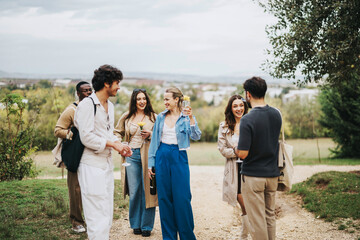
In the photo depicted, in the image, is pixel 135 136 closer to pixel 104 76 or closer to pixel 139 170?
pixel 139 170

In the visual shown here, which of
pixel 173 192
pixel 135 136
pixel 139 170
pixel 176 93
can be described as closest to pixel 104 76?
pixel 176 93

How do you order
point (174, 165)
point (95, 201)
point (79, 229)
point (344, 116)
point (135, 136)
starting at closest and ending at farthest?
point (95, 201) → point (174, 165) → point (79, 229) → point (135, 136) → point (344, 116)

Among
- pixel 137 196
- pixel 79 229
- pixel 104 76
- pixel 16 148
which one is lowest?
pixel 79 229

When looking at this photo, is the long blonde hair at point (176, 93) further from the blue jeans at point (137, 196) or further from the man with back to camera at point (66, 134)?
the man with back to camera at point (66, 134)


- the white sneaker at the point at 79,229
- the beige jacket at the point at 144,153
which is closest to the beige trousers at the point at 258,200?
the beige jacket at the point at 144,153

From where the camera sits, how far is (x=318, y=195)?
853 cm

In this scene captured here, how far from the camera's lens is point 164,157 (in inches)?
204

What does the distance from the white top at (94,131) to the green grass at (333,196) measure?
15.4 feet

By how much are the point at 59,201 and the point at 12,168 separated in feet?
12.2

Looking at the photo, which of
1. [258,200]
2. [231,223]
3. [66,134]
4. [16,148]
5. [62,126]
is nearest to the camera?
[258,200]

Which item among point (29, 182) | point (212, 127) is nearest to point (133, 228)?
point (29, 182)

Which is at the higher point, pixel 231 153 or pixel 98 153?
pixel 98 153

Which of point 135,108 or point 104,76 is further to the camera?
point 135,108

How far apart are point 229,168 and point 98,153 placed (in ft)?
7.85
